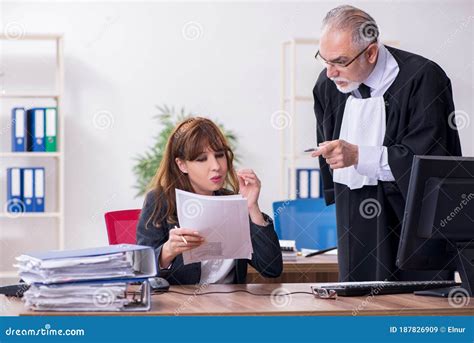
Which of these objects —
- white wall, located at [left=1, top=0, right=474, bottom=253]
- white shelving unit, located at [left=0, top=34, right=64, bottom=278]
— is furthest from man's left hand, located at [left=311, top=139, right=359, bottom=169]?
white wall, located at [left=1, top=0, right=474, bottom=253]

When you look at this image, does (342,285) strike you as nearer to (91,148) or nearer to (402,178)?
(402,178)

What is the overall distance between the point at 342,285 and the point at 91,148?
13.2 ft

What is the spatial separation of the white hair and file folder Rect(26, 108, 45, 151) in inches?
133

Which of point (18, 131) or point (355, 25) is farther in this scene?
point (18, 131)

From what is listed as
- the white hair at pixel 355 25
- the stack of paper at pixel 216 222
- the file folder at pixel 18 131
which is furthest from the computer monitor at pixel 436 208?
the file folder at pixel 18 131

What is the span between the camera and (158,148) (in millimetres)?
5922

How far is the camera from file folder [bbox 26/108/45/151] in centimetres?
559

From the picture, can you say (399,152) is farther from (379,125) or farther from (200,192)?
(200,192)

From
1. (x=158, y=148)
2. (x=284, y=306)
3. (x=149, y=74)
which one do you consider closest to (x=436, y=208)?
(x=284, y=306)

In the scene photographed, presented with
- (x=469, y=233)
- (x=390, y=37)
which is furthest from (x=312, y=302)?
(x=390, y=37)

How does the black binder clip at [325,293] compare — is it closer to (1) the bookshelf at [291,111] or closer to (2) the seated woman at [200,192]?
(2) the seated woman at [200,192]

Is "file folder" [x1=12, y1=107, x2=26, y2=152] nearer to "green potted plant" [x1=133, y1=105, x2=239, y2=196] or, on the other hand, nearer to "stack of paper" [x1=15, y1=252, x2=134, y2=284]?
"green potted plant" [x1=133, y1=105, x2=239, y2=196]

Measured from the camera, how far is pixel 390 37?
6383 millimetres

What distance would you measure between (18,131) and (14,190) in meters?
0.42
